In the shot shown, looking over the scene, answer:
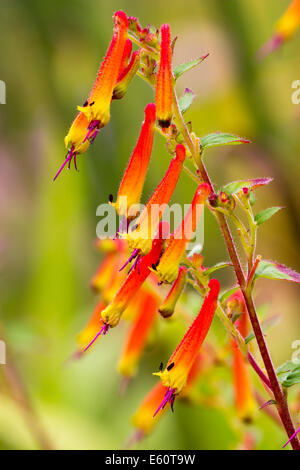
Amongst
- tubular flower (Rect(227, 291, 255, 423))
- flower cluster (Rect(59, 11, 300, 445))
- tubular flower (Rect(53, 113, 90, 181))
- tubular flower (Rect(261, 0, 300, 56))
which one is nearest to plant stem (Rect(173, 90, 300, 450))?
flower cluster (Rect(59, 11, 300, 445))

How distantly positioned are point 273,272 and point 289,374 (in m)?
0.12

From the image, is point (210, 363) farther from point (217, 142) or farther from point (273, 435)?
point (217, 142)

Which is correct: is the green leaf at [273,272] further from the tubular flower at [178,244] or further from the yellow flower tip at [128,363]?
the yellow flower tip at [128,363]

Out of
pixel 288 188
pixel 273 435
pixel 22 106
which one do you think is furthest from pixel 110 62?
pixel 22 106

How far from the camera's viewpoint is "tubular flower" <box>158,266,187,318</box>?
74 centimetres

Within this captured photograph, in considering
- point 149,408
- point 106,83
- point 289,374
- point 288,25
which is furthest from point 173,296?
point 288,25

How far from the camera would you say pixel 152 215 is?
73 cm

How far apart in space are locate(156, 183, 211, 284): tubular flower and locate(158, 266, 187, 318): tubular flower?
0.17 ft

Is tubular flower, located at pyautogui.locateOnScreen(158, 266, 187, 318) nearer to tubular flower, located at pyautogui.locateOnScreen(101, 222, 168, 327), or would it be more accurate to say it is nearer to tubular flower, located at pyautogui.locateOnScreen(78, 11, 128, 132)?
tubular flower, located at pyautogui.locateOnScreen(101, 222, 168, 327)

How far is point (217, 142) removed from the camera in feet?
2.21

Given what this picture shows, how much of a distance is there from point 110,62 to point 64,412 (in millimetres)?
1266

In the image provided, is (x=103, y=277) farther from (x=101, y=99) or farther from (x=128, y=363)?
(x=101, y=99)

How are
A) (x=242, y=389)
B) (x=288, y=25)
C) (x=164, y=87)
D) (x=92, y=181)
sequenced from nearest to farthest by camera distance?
(x=164, y=87), (x=242, y=389), (x=288, y=25), (x=92, y=181)

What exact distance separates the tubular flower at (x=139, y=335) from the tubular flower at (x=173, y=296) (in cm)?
43
